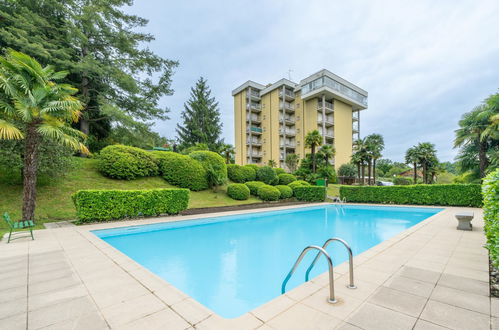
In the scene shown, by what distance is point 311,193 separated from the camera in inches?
840

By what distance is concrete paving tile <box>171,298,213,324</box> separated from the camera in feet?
8.16

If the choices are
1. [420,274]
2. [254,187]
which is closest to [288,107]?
A: [254,187]

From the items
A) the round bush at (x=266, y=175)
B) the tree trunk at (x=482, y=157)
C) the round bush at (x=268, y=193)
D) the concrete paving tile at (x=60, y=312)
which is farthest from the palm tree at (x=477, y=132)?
the concrete paving tile at (x=60, y=312)

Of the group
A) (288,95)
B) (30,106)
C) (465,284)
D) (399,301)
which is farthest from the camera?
(288,95)

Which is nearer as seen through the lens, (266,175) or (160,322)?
(160,322)

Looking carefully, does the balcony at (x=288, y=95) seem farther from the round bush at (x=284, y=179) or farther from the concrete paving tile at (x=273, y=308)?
the concrete paving tile at (x=273, y=308)

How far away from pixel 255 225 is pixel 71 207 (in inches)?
390

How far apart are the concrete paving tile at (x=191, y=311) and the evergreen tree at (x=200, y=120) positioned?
34.0 m

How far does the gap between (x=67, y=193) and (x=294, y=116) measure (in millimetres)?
35259

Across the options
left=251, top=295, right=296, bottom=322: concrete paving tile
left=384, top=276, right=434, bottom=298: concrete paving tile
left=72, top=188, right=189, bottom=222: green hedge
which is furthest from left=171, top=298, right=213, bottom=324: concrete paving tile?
left=72, top=188, right=189, bottom=222: green hedge

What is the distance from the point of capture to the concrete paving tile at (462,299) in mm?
2598

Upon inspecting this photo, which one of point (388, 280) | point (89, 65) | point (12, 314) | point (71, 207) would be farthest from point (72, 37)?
point (388, 280)

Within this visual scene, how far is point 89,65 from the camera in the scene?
1638 centimetres

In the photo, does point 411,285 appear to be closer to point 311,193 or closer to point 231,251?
point 231,251
